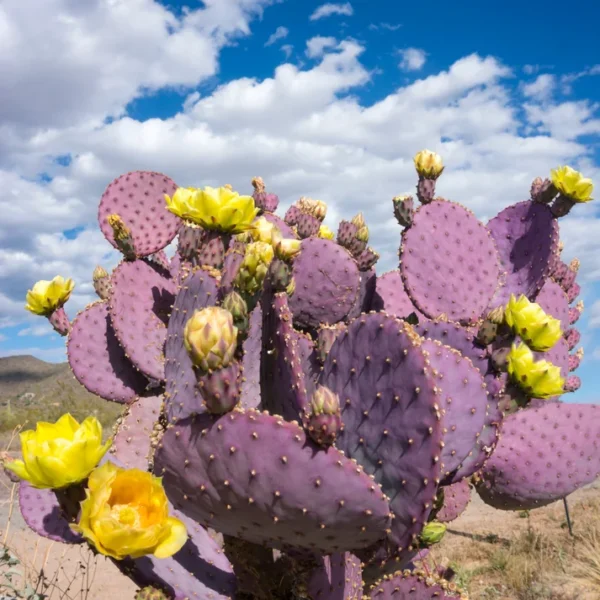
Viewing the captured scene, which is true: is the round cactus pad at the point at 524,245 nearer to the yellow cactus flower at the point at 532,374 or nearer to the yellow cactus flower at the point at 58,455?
the yellow cactus flower at the point at 532,374

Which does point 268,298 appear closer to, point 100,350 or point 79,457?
point 79,457

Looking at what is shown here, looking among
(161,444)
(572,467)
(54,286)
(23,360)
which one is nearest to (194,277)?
(161,444)

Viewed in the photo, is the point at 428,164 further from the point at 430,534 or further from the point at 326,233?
the point at 430,534

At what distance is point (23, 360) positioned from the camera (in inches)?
1513

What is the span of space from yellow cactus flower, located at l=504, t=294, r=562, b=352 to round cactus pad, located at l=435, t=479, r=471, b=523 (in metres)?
0.88

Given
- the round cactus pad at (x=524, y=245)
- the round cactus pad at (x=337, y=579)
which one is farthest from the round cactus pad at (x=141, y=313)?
the round cactus pad at (x=524, y=245)

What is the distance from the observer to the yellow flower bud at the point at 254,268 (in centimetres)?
138

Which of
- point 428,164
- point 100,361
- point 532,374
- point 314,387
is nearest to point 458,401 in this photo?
point 532,374

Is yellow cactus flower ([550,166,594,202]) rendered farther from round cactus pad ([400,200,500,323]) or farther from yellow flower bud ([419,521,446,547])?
yellow flower bud ([419,521,446,547])

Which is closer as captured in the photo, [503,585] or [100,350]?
[100,350]

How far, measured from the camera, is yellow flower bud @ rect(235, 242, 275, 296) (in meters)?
1.38

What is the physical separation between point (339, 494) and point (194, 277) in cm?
76

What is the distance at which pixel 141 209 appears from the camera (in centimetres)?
269

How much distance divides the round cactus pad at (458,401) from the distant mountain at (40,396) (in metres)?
2.42
